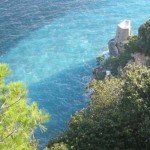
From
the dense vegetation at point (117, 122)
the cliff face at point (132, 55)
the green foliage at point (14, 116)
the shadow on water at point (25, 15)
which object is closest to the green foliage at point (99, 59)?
the cliff face at point (132, 55)

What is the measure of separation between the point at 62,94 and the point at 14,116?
34.3 metres

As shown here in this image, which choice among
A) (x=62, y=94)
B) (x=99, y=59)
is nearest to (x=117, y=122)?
(x=62, y=94)

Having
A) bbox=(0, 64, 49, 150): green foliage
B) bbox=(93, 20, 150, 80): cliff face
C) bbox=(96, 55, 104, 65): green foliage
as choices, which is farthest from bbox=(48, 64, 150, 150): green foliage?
bbox=(96, 55, 104, 65): green foliage

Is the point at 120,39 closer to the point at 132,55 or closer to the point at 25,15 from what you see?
the point at 132,55

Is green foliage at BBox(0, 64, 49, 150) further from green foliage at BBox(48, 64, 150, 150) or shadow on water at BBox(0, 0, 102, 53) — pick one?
shadow on water at BBox(0, 0, 102, 53)

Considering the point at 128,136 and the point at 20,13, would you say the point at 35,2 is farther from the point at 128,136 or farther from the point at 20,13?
the point at 128,136

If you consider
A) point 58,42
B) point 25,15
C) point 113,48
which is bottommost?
point 58,42

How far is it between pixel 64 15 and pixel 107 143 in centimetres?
4696

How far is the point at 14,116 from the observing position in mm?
18219

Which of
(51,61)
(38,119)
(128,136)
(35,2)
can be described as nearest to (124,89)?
(128,136)

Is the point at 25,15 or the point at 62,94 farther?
the point at 25,15

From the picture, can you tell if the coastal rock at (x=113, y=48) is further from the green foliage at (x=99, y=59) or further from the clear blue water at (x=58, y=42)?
the clear blue water at (x=58, y=42)

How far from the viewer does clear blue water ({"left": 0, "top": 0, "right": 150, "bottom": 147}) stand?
52.1 meters

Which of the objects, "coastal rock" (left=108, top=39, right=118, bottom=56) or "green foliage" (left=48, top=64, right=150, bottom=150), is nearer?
"green foliage" (left=48, top=64, right=150, bottom=150)
